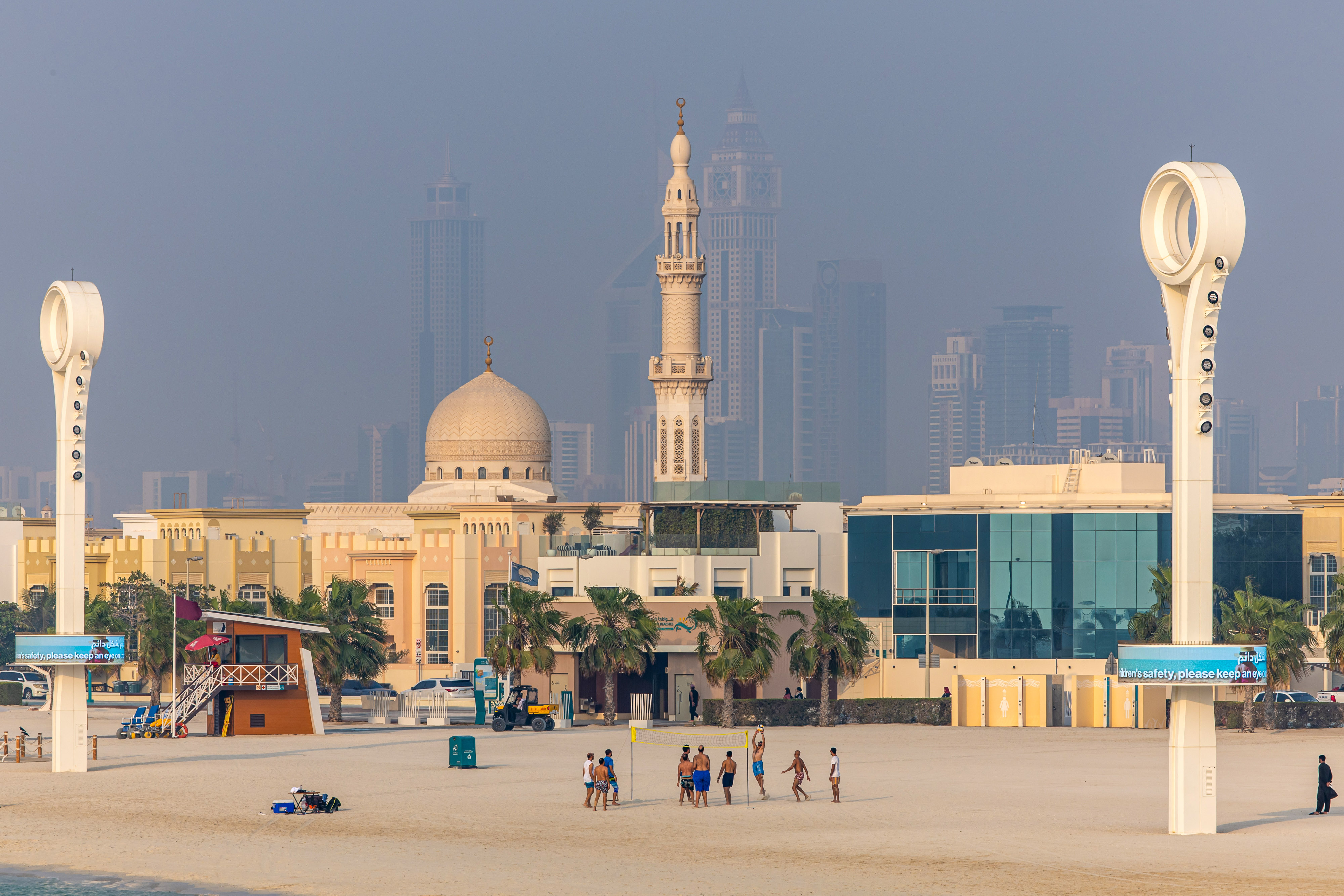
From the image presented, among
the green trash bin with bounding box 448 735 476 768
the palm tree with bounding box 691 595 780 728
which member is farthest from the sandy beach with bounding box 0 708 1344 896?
the palm tree with bounding box 691 595 780 728

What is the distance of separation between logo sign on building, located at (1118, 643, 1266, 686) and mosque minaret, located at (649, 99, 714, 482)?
7655 centimetres

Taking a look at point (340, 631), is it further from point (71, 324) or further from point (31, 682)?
point (31, 682)

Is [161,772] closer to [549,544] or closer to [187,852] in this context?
[187,852]

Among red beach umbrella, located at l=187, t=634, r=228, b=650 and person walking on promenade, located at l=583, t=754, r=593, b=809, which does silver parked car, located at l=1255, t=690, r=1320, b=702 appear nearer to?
person walking on promenade, located at l=583, t=754, r=593, b=809

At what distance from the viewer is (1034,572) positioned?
83.6m

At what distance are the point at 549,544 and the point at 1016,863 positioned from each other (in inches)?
2911

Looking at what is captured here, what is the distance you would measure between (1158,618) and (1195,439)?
118 feet

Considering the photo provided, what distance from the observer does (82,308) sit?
170 feet

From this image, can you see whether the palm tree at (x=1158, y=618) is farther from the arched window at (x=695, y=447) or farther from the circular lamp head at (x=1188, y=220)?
the arched window at (x=695, y=447)

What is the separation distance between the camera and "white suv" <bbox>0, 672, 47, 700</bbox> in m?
91.2

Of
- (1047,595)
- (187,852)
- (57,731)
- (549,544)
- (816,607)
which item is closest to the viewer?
(187,852)

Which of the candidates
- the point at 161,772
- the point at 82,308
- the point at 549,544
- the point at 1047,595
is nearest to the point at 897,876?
the point at 161,772

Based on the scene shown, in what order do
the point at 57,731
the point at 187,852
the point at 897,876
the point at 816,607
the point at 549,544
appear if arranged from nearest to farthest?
the point at 897,876
the point at 187,852
the point at 57,731
the point at 816,607
the point at 549,544

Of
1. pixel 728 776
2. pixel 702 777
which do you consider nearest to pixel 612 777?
pixel 702 777
